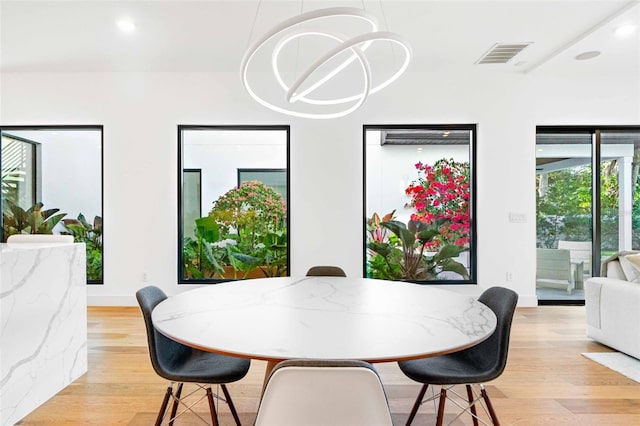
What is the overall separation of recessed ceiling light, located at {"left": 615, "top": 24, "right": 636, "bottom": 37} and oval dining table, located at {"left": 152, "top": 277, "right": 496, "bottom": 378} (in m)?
3.19

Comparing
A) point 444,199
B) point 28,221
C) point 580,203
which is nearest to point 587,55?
point 580,203

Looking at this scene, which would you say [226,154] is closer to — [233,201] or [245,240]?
[233,201]

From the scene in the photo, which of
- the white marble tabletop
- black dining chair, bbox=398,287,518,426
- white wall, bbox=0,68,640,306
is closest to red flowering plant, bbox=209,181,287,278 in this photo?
white wall, bbox=0,68,640,306

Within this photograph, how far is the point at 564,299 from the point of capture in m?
4.40

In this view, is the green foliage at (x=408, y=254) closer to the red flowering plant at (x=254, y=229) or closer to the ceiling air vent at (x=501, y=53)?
the red flowering plant at (x=254, y=229)

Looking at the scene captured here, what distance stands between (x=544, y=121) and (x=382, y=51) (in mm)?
2224

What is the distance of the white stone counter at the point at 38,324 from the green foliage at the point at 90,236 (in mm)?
2093

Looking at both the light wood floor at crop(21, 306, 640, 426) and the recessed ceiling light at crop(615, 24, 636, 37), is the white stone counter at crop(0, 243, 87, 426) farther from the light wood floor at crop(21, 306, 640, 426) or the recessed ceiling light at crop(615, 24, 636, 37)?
the recessed ceiling light at crop(615, 24, 636, 37)

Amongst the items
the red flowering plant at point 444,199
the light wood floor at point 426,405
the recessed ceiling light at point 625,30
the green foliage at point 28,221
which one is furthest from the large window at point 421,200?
the green foliage at point 28,221

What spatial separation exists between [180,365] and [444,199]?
12.0ft

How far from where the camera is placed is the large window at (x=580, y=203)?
437 centimetres

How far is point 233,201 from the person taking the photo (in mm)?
4414

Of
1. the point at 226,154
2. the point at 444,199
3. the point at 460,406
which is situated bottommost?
the point at 460,406

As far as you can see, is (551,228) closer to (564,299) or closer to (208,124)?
(564,299)
